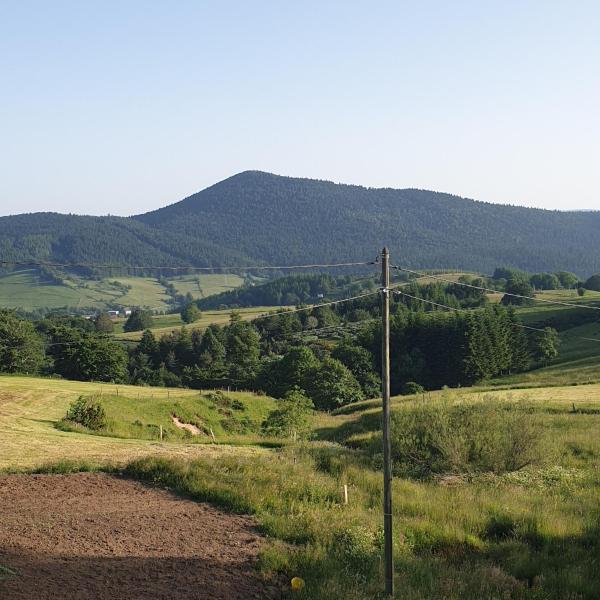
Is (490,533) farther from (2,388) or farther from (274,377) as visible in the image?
(274,377)

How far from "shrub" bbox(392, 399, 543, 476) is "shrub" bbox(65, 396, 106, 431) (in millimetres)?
→ 22323

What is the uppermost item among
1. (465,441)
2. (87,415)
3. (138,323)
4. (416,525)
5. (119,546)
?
(119,546)

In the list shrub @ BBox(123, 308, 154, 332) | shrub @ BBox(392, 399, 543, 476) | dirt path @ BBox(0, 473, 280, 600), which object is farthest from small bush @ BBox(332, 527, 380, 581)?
shrub @ BBox(123, 308, 154, 332)

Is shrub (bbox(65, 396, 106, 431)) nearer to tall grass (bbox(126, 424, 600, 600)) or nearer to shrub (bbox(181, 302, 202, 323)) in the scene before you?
tall grass (bbox(126, 424, 600, 600))

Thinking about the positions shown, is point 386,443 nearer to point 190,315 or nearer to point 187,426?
point 187,426

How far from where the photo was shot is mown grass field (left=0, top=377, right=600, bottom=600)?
16.8 metres

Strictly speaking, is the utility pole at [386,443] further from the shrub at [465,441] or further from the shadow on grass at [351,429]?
the shadow on grass at [351,429]

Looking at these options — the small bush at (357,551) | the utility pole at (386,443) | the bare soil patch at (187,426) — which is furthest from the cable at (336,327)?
the utility pole at (386,443)

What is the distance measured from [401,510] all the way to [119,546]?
348 inches

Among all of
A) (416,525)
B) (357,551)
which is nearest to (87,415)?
(416,525)

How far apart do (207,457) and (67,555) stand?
1241 centimetres

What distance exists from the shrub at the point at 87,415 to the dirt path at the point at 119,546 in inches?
902

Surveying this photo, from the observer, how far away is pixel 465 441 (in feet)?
99.2

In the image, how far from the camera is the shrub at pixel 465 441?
29.9 metres
